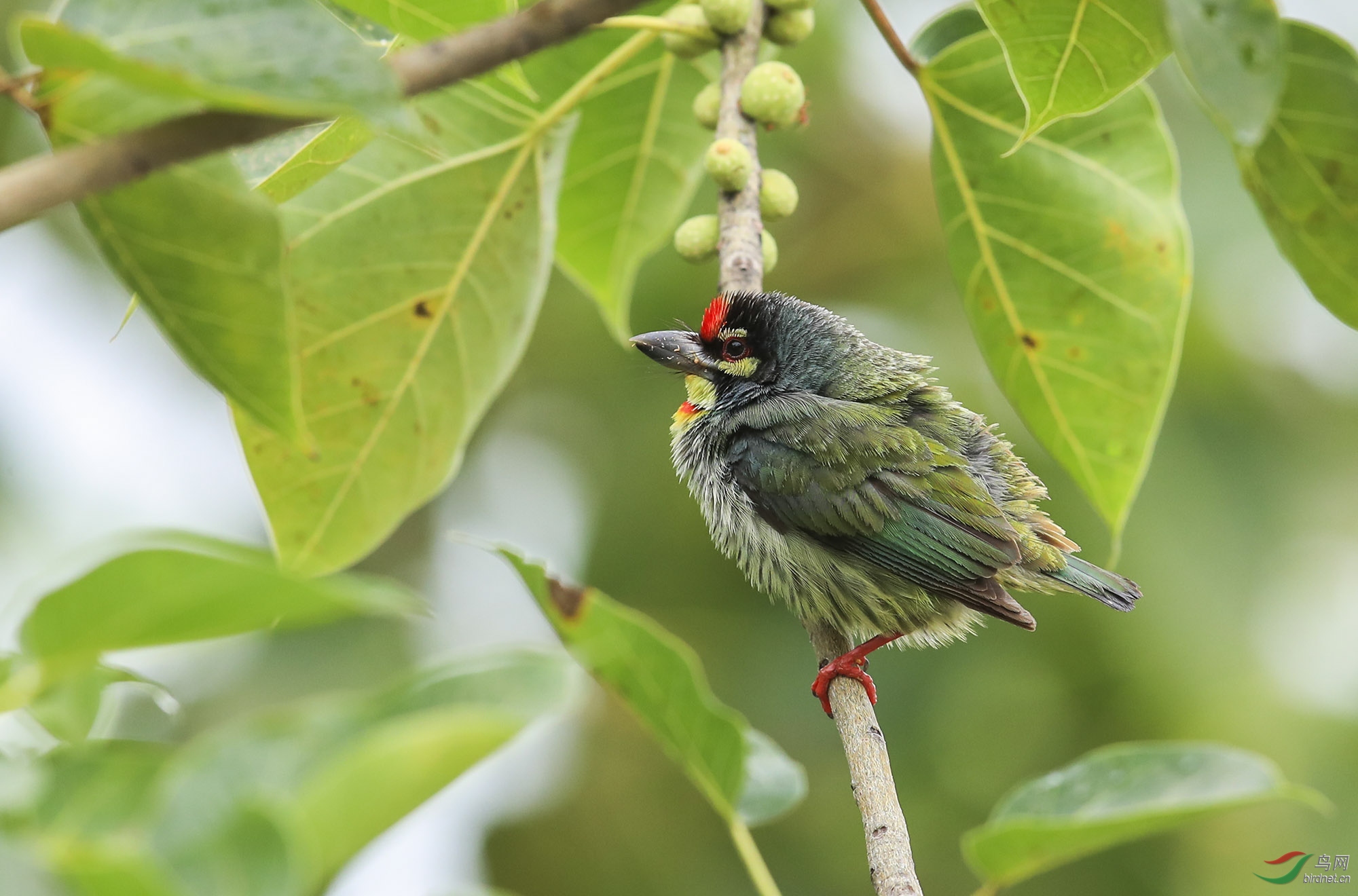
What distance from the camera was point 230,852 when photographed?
0.56 m

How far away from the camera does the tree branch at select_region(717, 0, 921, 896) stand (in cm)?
171

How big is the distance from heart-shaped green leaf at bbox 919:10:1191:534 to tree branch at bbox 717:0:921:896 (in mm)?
333

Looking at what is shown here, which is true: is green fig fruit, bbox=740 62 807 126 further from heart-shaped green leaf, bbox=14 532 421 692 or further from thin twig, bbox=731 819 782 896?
heart-shaped green leaf, bbox=14 532 421 692

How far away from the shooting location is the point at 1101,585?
275 centimetres

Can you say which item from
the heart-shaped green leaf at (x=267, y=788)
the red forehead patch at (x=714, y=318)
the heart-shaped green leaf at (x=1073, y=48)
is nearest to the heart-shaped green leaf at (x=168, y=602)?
the heart-shaped green leaf at (x=267, y=788)

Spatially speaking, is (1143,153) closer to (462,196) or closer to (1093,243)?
(1093,243)

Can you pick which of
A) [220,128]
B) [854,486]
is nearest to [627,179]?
[854,486]

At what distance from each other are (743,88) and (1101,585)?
1.44m

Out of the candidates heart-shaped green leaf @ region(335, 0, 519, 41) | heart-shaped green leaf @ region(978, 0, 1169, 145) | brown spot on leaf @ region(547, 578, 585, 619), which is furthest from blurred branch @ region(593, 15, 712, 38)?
brown spot on leaf @ region(547, 578, 585, 619)

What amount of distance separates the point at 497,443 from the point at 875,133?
6.40ft

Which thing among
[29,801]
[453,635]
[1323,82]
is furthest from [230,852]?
[453,635]

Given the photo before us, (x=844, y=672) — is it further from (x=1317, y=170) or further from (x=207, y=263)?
(x=207, y=263)

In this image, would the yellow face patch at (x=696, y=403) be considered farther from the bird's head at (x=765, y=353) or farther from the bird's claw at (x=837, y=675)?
the bird's claw at (x=837, y=675)

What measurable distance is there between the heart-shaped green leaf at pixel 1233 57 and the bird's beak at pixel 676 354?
1990mm
